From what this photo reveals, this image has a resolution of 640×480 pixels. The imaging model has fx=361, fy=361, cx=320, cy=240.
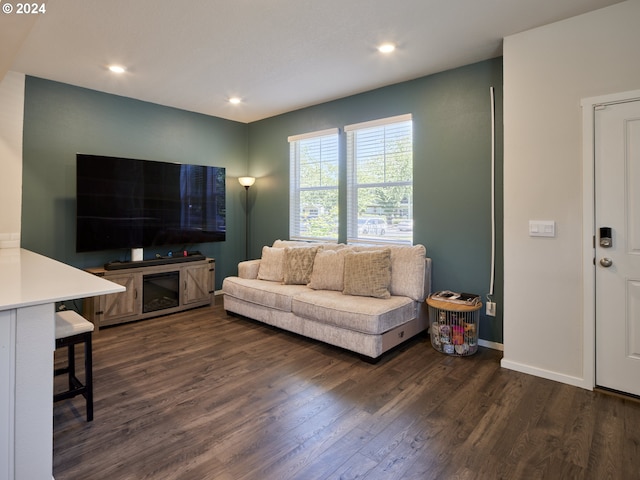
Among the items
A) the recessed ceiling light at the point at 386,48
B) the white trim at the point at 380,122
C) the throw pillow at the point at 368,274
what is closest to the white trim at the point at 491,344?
the throw pillow at the point at 368,274

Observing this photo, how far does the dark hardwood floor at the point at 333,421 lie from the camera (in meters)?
1.78

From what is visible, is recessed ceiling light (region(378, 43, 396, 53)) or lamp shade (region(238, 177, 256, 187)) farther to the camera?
lamp shade (region(238, 177, 256, 187))

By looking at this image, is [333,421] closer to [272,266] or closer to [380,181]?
[272,266]

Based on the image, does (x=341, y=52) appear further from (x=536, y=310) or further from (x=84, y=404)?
(x=84, y=404)

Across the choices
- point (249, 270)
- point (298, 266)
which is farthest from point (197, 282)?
point (298, 266)

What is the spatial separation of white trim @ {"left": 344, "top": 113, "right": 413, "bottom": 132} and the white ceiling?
38cm

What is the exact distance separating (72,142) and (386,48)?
3.49m

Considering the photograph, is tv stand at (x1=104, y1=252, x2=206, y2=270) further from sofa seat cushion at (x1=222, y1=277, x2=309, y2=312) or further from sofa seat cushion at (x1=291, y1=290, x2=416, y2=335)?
sofa seat cushion at (x1=291, y1=290, x2=416, y2=335)

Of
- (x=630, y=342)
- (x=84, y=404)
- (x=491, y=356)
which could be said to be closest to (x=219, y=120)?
(x=84, y=404)

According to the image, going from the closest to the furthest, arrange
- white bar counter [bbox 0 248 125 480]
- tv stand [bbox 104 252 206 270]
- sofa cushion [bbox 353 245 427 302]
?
white bar counter [bbox 0 248 125 480] → sofa cushion [bbox 353 245 427 302] → tv stand [bbox 104 252 206 270]

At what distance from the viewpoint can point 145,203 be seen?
4.27 meters

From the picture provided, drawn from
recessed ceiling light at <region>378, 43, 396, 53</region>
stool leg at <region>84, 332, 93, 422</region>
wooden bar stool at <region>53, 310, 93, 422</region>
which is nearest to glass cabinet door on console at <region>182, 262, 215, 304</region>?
wooden bar stool at <region>53, 310, 93, 422</region>

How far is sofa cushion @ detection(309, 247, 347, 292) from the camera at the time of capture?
3715 millimetres

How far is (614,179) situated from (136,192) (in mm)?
4498
